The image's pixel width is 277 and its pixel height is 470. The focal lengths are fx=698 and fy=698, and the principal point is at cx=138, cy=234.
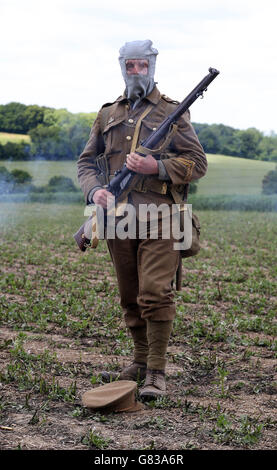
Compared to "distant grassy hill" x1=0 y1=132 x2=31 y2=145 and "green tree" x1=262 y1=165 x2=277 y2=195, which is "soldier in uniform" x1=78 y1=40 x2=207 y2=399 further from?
"distant grassy hill" x1=0 y1=132 x2=31 y2=145

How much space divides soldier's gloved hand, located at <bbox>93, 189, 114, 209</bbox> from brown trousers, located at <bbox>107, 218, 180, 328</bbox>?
0.94 ft

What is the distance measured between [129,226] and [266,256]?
975 centimetres

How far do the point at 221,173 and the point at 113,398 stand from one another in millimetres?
53495

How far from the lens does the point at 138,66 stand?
492 centimetres

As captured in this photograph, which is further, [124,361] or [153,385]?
[124,361]

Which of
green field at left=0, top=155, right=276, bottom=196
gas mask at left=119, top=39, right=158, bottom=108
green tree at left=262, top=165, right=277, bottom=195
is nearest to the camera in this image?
gas mask at left=119, top=39, right=158, bottom=108

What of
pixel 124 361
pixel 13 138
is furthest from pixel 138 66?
pixel 13 138

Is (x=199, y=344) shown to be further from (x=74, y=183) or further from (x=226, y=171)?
(x=226, y=171)

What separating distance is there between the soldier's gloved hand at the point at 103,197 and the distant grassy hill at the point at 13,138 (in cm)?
4630

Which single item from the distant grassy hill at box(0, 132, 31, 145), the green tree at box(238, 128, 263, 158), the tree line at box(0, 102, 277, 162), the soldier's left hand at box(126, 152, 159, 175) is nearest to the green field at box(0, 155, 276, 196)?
the tree line at box(0, 102, 277, 162)

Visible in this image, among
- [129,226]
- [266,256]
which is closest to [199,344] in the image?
[129,226]

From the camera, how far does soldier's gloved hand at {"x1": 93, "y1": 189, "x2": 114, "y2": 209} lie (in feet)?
16.1

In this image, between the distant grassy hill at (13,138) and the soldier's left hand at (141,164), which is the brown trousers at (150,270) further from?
the distant grassy hill at (13,138)

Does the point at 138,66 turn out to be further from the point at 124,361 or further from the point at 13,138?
the point at 13,138
